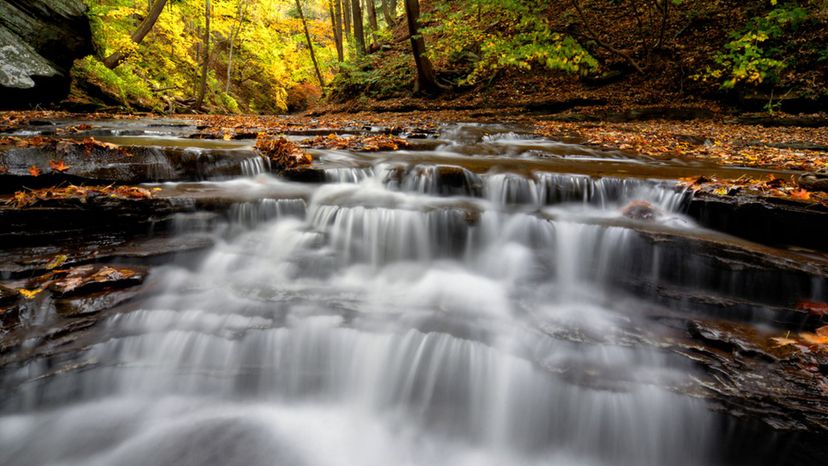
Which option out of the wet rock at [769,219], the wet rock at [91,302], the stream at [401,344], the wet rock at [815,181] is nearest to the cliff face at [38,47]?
the stream at [401,344]

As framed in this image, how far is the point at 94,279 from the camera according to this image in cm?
315

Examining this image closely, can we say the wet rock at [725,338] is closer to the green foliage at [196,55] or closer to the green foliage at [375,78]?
the green foliage at [375,78]

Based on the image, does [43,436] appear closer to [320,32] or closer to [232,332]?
[232,332]

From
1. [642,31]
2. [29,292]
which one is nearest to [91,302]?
[29,292]

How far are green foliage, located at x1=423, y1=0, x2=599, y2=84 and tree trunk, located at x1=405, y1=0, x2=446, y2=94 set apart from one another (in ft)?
1.31

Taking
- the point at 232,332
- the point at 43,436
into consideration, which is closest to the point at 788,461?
the point at 232,332

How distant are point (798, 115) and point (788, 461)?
10.5m

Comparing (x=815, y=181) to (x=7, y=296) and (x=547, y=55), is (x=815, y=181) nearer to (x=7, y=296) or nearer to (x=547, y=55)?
(x=7, y=296)

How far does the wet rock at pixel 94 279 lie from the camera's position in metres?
3.01

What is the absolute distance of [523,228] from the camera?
13.9ft

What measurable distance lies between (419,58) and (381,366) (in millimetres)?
11585

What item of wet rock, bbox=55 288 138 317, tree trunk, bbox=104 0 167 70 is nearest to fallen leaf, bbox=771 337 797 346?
wet rock, bbox=55 288 138 317

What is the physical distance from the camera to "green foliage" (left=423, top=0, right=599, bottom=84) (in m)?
10.6

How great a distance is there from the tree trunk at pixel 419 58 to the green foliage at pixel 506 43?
1.31ft
